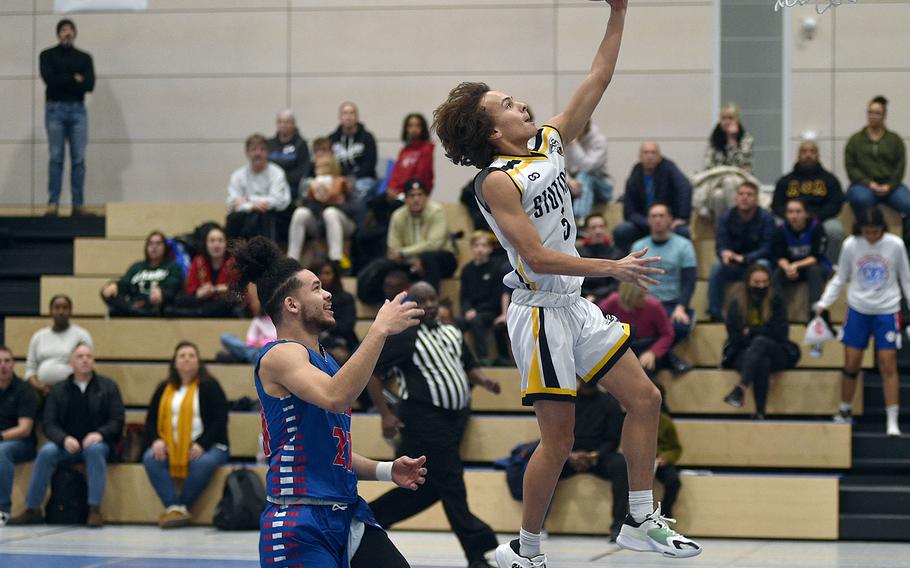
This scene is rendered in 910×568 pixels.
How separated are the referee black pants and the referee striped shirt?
0.24 feet

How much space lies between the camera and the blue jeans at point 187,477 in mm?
10508

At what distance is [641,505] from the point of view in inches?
219

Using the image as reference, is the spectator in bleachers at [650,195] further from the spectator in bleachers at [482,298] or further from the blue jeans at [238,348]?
the blue jeans at [238,348]

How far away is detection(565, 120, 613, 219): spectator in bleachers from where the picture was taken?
12977 millimetres

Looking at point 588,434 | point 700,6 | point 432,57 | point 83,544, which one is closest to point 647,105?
point 700,6

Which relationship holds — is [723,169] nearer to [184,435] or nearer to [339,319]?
[339,319]

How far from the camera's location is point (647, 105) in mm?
15156

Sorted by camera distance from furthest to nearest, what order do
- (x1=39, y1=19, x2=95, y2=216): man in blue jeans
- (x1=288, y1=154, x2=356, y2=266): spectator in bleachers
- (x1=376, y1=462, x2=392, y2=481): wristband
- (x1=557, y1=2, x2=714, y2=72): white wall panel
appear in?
(x1=557, y1=2, x2=714, y2=72): white wall panel < (x1=39, y1=19, x2=95, y2=216): man in blue jeans < (x1=288, y1=154, x2=356, y2=266): spectator in bleachers < (x1=376, y1=462, x2=392, y2=481): wristband

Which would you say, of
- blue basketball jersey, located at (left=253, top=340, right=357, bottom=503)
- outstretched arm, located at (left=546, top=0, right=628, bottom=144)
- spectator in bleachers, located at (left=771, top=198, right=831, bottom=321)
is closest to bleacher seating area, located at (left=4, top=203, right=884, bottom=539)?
spectator in bleachers, located at (left=771, top=198, right=831, bottom=321)

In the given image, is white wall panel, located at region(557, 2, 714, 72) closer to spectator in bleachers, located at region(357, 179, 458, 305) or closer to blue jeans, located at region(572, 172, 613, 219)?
blue jeans, located at region(572, 172, 613, 219)

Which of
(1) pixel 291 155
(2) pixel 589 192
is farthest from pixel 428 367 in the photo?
(1) pixel 291 155

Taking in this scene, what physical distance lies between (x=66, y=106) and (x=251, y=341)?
483 centimetres

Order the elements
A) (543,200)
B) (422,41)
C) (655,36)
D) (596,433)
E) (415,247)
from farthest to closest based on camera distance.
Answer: (422,41) → (655,36) → (415,247) → (596,433) → (543,200)

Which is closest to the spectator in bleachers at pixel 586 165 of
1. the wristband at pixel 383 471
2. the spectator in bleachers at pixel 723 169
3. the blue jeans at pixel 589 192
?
the blue jeans at pixel 589 192
